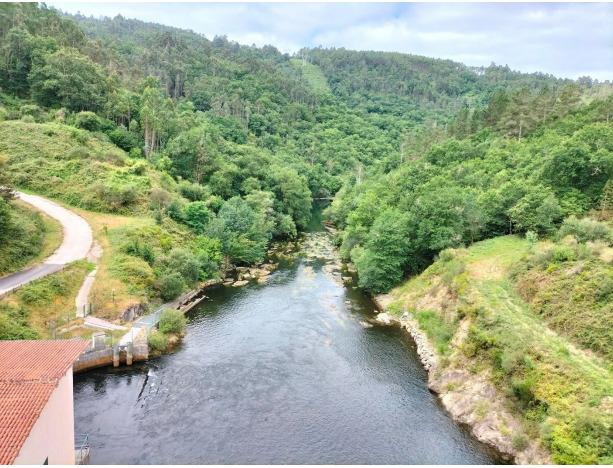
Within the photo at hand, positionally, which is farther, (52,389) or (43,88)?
(43,88)

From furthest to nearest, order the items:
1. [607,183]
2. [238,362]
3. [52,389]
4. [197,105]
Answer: [197,105]
[607,183]
[238,362]
[52,389]

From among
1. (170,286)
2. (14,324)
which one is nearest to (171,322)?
(170,286)

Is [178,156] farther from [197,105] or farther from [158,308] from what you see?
[197,105]

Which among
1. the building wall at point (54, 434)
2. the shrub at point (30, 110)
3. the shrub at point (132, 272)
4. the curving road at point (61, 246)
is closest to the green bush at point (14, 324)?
the curving road at point (61, 246)

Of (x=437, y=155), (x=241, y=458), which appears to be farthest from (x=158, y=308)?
(x=437, y=155)

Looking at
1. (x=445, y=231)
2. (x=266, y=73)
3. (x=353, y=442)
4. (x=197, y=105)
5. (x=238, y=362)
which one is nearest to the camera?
(x=353, y=442)

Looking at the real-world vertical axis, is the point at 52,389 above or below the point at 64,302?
above

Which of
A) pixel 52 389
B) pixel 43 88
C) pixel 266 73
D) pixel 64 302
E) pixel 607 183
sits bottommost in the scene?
pixel 64 302

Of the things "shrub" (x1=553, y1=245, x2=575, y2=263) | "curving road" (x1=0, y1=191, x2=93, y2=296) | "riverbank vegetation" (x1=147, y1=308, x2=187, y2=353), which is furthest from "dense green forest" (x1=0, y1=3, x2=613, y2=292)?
"riverbank vegetation" (x1=147, y1=308, x2=187, y2=353)
